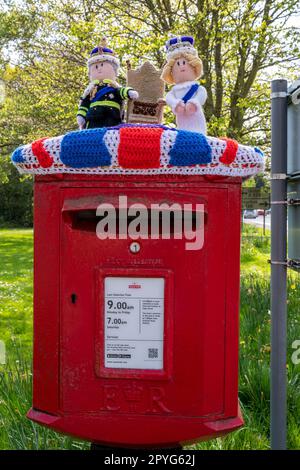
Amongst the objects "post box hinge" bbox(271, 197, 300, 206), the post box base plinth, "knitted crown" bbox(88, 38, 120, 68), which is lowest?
the post box base plinth

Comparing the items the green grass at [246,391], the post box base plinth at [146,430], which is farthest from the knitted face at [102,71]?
the green grass at [246,391]

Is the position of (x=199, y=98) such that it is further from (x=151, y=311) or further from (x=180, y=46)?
(x=151, y=311)

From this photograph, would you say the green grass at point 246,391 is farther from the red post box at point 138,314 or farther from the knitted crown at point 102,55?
the knitted crown at point 102,55

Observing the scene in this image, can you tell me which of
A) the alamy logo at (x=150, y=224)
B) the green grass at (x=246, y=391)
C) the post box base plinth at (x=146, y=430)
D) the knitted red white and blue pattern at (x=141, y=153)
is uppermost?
the knitted red white and blue pattern at (x=141, y=153)

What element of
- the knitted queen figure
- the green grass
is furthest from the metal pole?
the green grass

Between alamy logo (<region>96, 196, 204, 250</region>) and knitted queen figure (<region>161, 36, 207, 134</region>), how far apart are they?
482 millimetres

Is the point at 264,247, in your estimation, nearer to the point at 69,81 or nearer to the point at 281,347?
the point at 69,81

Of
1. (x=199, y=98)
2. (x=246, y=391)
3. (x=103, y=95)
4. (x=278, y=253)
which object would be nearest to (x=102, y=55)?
(x=103, y=95)

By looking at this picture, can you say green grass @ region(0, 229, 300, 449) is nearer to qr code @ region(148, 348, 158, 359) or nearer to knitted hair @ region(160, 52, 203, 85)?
qr code @ region(148, 348, 158, 359)

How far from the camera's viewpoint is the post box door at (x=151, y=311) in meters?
1.73

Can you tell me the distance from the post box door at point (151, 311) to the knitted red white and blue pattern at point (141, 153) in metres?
0.08

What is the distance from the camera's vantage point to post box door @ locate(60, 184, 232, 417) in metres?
1.73

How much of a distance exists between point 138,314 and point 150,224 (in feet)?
1.05

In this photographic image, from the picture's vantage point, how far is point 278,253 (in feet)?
6.33
